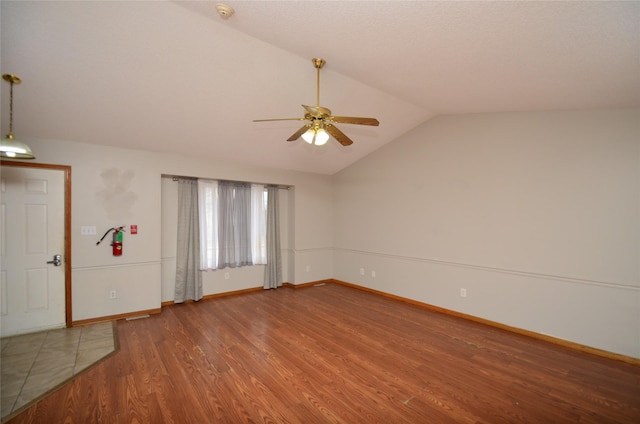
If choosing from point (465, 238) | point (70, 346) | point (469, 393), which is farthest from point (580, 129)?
point (70, 346)

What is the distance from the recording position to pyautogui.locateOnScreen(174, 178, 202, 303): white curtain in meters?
4.82

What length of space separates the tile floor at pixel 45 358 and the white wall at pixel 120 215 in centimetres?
43

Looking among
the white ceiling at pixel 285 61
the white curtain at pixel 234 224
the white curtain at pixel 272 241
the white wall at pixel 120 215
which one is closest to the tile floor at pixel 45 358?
the white wall at pixel 120 215

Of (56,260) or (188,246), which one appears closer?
(56,260)

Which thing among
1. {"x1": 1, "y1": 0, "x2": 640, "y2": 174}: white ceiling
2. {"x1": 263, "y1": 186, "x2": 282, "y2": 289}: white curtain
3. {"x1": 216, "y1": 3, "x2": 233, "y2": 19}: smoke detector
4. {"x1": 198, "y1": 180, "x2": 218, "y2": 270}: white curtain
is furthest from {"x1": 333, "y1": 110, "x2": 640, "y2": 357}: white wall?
{"x1": 216, "y1": 3, "x2": 233, "y2": 19}: smoke detector

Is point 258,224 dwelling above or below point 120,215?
below

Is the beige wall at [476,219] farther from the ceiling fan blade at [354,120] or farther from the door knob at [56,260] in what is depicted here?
the ceiling fan blade at [354,120]

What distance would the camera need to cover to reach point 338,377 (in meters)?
2.68

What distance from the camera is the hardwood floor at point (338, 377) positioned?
217cm

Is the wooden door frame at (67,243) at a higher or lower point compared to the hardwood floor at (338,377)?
higher

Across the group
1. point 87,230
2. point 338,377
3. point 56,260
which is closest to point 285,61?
point 338,377

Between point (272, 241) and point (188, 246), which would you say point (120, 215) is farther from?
point (272, 241)

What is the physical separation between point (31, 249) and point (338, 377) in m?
4.26

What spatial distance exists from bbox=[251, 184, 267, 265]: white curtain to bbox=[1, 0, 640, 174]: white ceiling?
1829 millimetres
